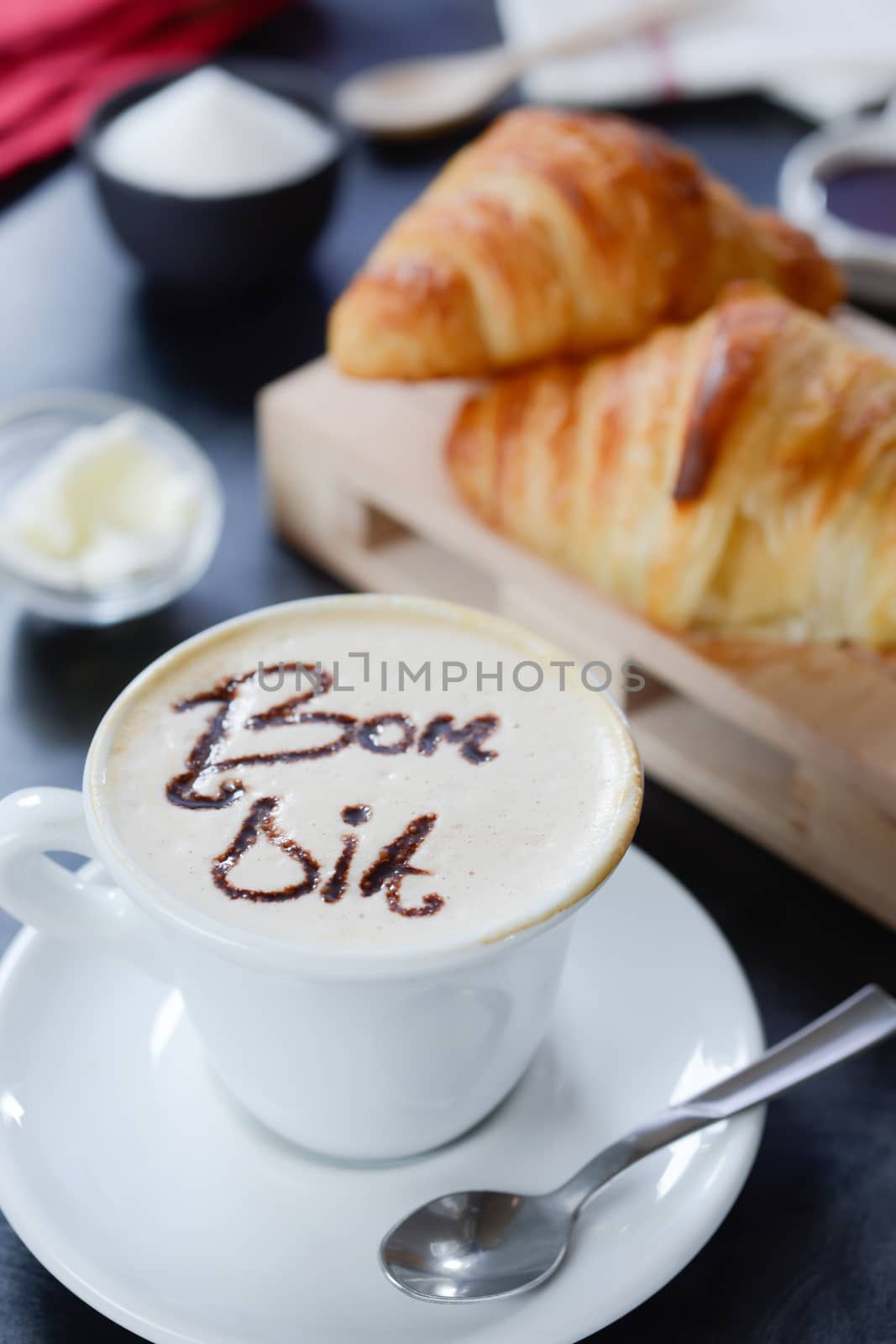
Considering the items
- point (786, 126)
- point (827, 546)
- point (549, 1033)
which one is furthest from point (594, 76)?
point (549, 1033)

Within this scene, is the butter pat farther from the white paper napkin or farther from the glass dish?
the white paper napkin

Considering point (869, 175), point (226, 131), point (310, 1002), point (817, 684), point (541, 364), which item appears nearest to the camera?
point (310, 1002)

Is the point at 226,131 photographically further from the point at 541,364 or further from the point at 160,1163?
the point at 160,1163

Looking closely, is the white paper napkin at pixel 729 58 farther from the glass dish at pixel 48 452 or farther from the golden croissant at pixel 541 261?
the glass dish at pixel 48 452

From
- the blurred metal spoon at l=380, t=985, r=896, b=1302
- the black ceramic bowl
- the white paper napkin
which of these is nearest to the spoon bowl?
the blurred metal spoon at l=380, t=985, r=896, b=1302

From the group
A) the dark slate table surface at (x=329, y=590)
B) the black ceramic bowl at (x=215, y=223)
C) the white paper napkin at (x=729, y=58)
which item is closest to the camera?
the dark slate table surface at (x=329, y=590)

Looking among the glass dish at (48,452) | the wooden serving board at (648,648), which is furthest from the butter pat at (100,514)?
the wooden serving board at (648,648)
